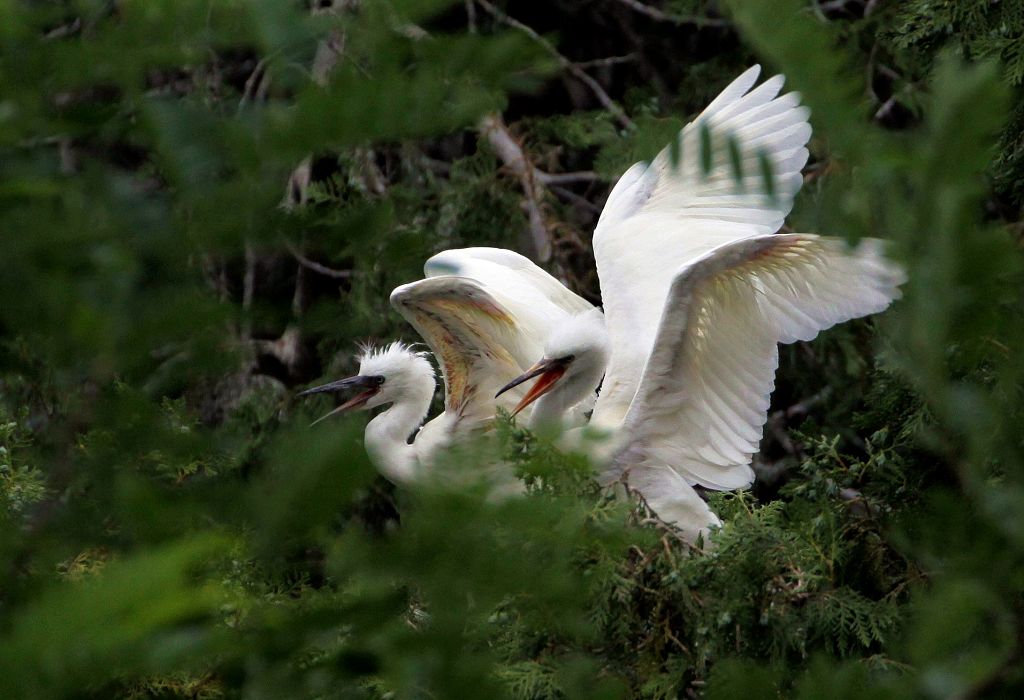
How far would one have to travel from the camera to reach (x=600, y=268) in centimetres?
424

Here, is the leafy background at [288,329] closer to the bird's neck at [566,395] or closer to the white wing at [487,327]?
the bird's neck at [566,395]

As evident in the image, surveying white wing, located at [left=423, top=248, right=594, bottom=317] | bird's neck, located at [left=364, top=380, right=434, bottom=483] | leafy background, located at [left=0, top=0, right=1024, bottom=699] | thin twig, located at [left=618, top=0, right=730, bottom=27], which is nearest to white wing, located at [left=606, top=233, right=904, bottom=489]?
white wing, located at [left=423, top=248, right=594, bottom=317]

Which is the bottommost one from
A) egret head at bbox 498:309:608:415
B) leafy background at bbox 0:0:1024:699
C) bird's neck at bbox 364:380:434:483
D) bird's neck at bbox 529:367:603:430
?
bird's neck at bbox 364:380:434:483

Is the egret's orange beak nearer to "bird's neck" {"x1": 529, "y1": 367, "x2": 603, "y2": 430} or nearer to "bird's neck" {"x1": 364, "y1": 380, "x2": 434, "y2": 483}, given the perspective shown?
"bird's neck" {"x1": 529, "y1": 367, "x2": 603, "y2": 430}

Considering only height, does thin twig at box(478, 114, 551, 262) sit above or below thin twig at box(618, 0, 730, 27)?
below

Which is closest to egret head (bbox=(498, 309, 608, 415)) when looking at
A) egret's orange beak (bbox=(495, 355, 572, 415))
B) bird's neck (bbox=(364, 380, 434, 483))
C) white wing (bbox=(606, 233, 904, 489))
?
egret's orange beak (bbox=(495, 355, 572, 415))

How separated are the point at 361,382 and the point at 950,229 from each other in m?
3.96

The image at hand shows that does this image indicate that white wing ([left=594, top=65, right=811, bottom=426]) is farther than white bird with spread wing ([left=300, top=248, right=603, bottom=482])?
No

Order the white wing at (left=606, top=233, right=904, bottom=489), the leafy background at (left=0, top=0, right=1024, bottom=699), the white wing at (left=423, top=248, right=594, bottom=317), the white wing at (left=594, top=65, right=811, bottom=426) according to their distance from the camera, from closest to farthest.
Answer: the leafy background at (left=0, top=0, right=1024, bottom=699) < the white wing at (left=606, top=233, right=904, bottom=489) < the white wing at (left=594, top=65, right=811, bottom=426) < the white wing at (left=423, top=248, right=594, bottom=317)

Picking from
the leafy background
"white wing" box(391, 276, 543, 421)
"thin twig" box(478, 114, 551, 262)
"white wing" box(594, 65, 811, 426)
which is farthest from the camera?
"thin twig" box(478, 114, 551, 262)

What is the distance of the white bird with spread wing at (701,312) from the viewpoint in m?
3.48

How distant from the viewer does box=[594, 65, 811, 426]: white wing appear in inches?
155

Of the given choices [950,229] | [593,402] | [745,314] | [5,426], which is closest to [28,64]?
[950,229]

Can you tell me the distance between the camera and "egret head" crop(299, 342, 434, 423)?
4.73m
